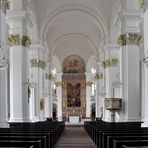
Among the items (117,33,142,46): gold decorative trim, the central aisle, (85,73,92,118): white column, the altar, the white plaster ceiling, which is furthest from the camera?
(85,73,92,118): white column

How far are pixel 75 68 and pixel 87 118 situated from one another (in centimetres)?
628

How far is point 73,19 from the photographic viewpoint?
2711cm

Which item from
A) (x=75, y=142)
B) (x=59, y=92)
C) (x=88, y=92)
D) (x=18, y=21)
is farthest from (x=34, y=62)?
(x=88, y=92)

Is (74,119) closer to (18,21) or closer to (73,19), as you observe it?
(73,19)

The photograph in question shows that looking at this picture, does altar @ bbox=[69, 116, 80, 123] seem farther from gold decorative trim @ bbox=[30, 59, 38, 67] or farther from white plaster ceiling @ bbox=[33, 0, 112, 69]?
gold decorative trim @ bbox=[30, 59, 38, 67]

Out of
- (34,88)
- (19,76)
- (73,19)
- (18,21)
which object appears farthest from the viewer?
(73,19)

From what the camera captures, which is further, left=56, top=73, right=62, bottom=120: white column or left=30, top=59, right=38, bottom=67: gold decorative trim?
left=56, top=73, right=62, bottom=120: white column

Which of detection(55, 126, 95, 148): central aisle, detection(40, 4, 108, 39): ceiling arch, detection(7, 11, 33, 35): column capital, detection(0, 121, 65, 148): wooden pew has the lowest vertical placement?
detection(55, 126, 95, 148): central aisle

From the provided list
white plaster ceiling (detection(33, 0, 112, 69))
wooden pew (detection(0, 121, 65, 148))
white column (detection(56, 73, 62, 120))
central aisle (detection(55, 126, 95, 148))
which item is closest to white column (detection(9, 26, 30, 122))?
wooden pew (detection(0, 121, 65, 148))

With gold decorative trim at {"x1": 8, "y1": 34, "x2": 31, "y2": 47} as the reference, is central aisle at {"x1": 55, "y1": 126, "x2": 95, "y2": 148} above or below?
below

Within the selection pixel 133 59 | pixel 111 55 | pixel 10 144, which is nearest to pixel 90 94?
pixel 111 55

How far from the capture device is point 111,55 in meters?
23.7

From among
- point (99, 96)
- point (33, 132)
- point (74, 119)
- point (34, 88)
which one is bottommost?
point (74, 119)

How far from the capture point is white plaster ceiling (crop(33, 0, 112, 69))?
2269cm
